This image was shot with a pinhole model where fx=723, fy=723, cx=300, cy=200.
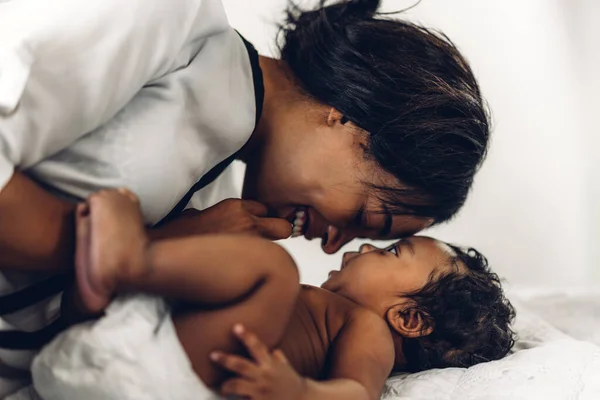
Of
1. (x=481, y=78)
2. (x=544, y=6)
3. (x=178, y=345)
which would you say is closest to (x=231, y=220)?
A: (x=178, y=345)

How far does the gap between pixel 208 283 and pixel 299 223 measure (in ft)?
1.23

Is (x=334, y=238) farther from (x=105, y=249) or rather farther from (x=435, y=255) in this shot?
(x=105, y=249)

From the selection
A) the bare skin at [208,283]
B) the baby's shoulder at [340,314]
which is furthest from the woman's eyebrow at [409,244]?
the bare skin at [208,283]

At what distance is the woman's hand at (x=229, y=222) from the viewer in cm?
86

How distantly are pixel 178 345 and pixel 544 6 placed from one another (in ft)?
3.88

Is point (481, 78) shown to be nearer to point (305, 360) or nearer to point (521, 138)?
point (521, 138)

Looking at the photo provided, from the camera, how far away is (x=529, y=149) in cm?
158

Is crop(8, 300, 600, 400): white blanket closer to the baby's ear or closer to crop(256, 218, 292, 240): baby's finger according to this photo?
crop(256, 218, 292, 240): baby's finger

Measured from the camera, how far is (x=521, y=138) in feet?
5.17

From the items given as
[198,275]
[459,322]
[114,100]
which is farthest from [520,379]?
[114,100]

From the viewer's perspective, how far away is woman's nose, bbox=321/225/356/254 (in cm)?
104

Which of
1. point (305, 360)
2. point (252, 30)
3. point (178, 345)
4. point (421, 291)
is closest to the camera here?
point (178, 345)

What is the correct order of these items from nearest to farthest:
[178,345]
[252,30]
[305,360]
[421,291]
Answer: [178,345], [305,360], [421,291], [252,30]

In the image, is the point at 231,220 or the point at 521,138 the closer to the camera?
the point at 231,220
